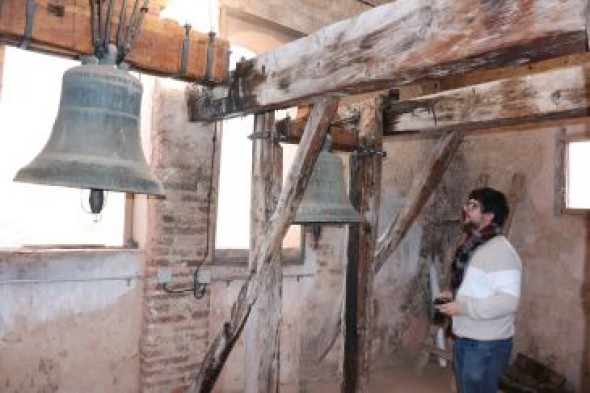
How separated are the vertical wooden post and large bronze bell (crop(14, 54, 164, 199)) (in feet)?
5.16

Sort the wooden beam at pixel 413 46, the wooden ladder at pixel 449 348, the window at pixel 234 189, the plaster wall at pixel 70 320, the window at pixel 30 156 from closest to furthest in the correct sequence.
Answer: the wooden beam at pixel 413 46
the plaster wall at pixel 70 320
the window at pixel 30 156
the window at pixel 234 189
the wooden ladder at pixel 449 348

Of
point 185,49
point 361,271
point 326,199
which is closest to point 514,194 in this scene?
point 361,271

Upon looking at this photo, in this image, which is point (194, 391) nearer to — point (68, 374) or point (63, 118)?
point (68, 374)

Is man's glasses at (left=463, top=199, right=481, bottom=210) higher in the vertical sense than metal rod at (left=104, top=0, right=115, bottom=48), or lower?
lower

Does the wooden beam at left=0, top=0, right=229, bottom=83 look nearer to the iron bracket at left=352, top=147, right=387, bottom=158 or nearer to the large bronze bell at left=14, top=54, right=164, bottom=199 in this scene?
the large bronze bell at left=14, top=54, right=164, bottom=199

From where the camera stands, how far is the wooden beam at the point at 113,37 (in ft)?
7.36

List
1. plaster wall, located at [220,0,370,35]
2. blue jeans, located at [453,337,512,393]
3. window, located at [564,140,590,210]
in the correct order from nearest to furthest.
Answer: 1. blue jeans, located at [453,337,512,393]
2. plaster wall, located at [220,0,370,35]
3. window, located at [564,140,590,210]

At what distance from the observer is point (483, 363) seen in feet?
9.43

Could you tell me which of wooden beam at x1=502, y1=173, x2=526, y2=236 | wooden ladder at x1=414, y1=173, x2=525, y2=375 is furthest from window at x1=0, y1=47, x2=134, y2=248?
wooden beam at x1=502, y1=173, x2=526, y2=236

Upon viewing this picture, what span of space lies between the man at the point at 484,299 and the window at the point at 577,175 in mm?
2421

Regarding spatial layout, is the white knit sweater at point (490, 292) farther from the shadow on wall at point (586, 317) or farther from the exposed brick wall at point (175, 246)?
the shadow on wall at point (586, 317)

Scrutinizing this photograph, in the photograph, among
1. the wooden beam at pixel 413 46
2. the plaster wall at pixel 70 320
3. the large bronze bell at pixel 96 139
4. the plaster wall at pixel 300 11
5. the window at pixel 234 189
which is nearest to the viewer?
the wooden beam at pixel 413 46

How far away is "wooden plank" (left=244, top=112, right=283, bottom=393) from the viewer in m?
2.96

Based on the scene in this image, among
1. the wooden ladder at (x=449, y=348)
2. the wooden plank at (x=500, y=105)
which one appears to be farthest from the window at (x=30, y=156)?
the wooden ladder at (x=449, y=348)
